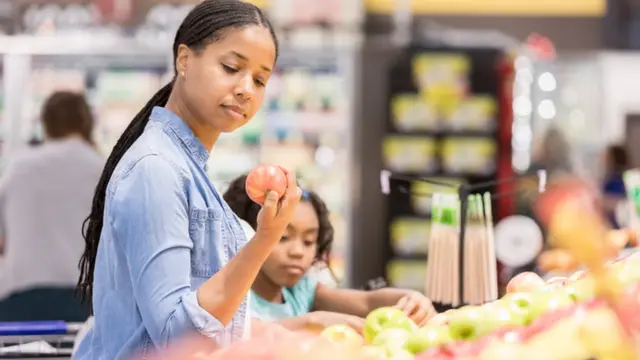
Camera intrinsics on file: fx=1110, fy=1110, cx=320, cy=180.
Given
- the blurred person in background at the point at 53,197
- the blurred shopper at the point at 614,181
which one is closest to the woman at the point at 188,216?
the blurred person in background at the point at 53,197

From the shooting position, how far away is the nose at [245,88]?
6.77ft

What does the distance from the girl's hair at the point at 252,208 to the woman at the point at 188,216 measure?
124cm

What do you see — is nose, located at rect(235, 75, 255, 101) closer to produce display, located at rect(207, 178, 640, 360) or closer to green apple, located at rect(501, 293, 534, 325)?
produce display, located at rect(207, 178, 640, 360)

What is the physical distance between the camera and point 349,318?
274cm

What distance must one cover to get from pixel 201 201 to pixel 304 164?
19.7 feet

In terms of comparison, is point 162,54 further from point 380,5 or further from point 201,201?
point 201,201

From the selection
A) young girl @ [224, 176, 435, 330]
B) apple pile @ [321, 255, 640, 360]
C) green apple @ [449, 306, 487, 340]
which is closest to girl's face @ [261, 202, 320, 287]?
young girl @ [224, 176, 435, 330]

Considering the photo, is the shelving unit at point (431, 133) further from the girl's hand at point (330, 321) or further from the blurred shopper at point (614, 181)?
the girl's hand at point (330, 321)

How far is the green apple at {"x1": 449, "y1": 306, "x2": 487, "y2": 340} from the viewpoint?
211cm

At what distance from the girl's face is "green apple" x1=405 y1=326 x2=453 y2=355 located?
1.18 m

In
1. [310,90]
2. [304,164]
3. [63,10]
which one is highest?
[63,10]

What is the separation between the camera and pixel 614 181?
812 cm

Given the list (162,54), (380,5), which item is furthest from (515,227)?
(380,5)

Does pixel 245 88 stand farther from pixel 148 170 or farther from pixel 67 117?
pixel 67 117
